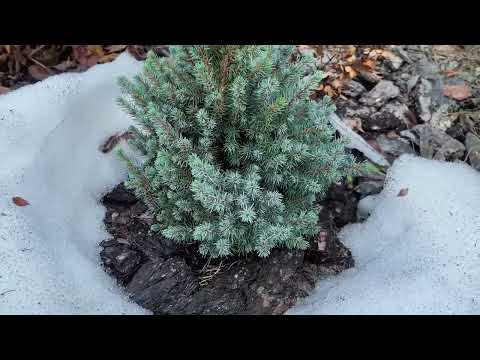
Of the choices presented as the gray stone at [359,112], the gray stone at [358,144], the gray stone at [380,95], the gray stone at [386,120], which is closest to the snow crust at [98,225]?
the gray stone at [358,144]

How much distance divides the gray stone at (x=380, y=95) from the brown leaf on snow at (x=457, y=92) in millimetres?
438

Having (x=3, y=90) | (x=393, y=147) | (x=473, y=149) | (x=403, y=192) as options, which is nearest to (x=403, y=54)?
(x=393, y=147)

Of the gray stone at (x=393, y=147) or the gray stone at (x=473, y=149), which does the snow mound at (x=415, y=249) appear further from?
the gray stone at (x=393, y=147)

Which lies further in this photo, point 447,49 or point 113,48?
point 447,49

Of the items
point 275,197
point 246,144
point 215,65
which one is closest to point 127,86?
point 215,65

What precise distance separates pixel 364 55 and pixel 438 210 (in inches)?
64.5

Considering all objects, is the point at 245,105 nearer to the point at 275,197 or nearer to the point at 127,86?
the point at 275,197

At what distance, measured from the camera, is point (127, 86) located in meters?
2.74

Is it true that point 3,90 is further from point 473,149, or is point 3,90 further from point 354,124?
point 473,149

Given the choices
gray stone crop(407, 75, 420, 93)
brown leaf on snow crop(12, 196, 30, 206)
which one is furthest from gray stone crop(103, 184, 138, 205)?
gray stone crop(407, 75, 420, 93)

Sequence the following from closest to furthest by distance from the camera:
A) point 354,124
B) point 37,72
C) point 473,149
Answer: point 473,149 < point 37,72 < point 354,124

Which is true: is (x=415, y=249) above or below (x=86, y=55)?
below

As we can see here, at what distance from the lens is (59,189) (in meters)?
3.04

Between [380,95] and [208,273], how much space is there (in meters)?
2.58
